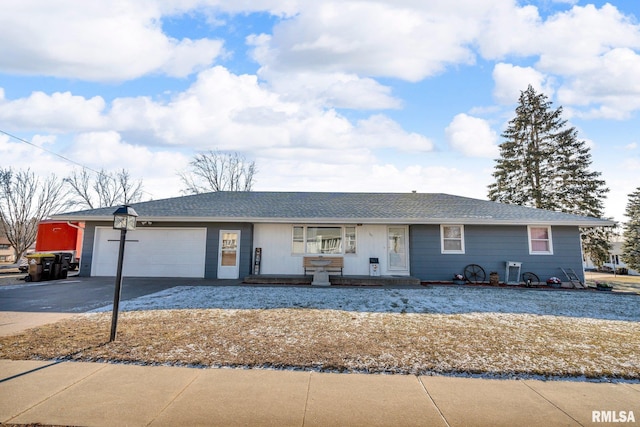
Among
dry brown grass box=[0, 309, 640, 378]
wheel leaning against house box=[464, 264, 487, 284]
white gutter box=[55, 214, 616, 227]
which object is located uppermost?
white gutter box=[55, 214, 616, 227]

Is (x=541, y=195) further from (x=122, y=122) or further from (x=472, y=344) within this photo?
(x=122, y=122)

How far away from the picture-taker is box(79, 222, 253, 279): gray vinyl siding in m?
12.8

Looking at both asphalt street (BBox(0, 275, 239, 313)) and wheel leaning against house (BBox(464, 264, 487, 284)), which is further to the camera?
wheel leaning against house (BBox(464, 264, 487, 284))

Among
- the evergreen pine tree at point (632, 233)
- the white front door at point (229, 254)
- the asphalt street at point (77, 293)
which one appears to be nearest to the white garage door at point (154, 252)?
the asphalt street at point (77, 293)

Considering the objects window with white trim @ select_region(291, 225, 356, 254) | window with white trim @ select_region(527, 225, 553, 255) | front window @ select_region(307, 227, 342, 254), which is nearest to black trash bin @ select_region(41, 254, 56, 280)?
window with white trim @ select_region(291, 225, 356, 254)

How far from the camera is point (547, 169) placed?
26.8 m

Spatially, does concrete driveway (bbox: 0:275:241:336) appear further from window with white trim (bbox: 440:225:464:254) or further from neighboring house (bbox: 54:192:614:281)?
window with white trim (bbox: 440:225:464:254)

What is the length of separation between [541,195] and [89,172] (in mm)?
44467

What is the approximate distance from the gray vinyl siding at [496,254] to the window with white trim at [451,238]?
164mm

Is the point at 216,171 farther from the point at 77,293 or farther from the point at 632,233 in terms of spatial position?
the point at 632,233

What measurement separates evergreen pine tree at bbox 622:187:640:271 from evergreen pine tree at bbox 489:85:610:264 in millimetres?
5077

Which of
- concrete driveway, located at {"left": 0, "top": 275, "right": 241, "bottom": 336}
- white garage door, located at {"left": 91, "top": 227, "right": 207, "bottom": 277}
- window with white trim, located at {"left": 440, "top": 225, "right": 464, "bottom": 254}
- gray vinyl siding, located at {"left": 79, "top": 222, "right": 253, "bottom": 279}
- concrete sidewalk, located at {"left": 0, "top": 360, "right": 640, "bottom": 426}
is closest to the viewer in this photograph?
concrete sidewalk, located at {"left": 0, "top": 360, "right": 640, "bottom": 426}

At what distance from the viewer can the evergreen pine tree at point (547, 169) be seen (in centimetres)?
2584

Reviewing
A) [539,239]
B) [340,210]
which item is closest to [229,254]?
[340,210]
